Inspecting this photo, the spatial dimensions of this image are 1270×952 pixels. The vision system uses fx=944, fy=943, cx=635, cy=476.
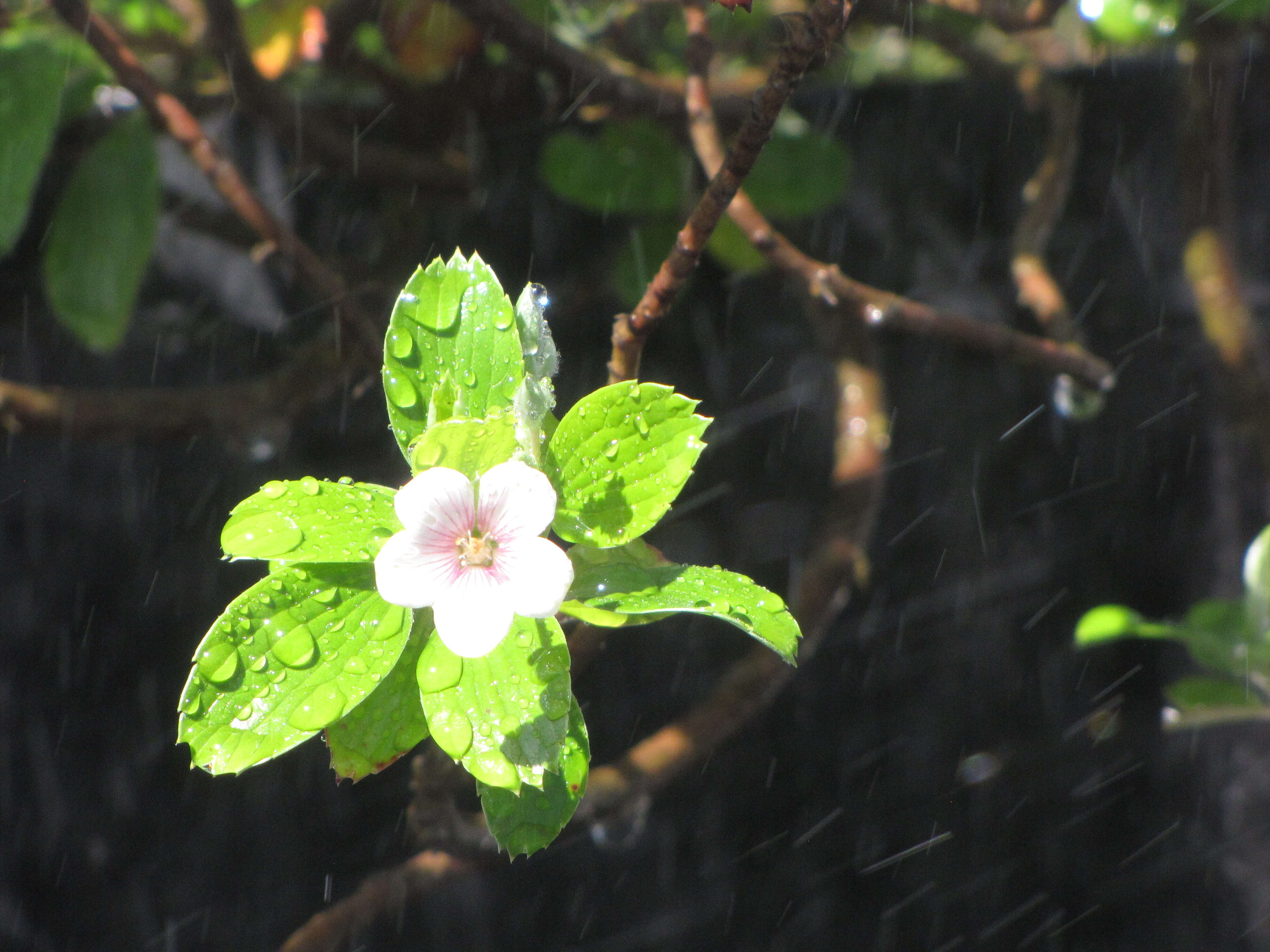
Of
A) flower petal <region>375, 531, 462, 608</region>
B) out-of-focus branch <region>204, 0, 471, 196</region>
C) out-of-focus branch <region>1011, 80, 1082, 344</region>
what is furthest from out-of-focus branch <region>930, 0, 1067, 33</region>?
flower petal <region>375, 531, 462, 608</region>

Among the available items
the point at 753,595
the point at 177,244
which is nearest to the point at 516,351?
the point at 753,595

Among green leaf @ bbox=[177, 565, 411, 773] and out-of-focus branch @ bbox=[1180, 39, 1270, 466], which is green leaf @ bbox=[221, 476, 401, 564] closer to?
green leaf @ bbox=[177, 565, 411, 773]

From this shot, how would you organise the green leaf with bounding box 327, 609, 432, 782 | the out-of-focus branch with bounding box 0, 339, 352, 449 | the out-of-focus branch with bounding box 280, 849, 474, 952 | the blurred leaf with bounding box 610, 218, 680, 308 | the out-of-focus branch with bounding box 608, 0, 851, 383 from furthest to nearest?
1. the blurred leaf with bounding box 610, 218, 680, 308
2. the out-of-focus branch with bounding box 0, 339, 352, 449
3. the out-of-focus branch with bounding box 280, 849, 474, 952
4. the green leaf with bounding box 327, 609, 432, 782
5. the out-of-focus branch with bounding box 608, 0, 851, 383

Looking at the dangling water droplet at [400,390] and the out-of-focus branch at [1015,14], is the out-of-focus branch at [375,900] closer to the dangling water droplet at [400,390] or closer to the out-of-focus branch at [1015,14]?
the dangling water droplet at [400,390]

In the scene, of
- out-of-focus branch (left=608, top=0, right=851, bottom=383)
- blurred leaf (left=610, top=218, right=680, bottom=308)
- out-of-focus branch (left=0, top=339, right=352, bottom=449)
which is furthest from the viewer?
blurred leaf (left=610, top=218, right=680, bottom=308)

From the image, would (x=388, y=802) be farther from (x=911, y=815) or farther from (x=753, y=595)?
(x=753, y=595)

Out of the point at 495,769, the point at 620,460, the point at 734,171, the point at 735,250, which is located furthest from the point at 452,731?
the point at 735,250

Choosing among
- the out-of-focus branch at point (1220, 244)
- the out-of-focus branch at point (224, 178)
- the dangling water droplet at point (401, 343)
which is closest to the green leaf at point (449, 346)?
the dangling water droplet at point (401, 343)
